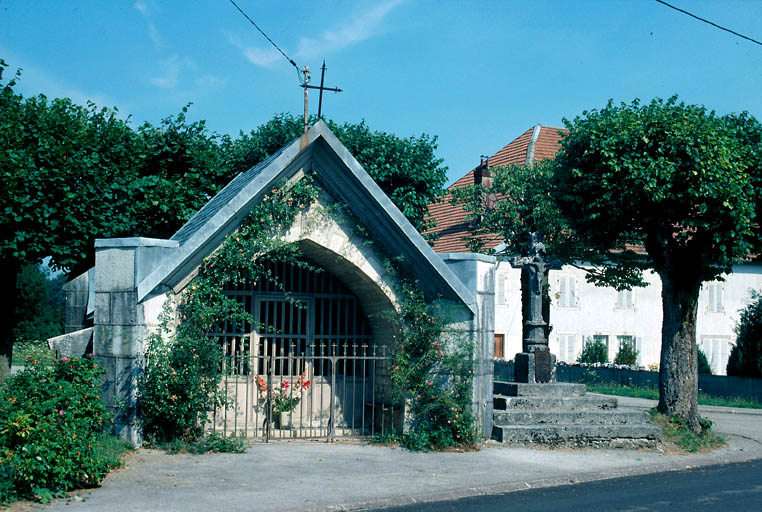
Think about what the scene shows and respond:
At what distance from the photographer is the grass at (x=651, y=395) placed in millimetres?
20031

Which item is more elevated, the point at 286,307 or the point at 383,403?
the point at 286,307

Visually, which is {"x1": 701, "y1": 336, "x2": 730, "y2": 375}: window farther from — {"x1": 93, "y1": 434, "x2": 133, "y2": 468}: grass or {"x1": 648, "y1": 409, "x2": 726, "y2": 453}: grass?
{"x1": 93, "y1": 434, "x2": 133, "y2": 468}: grass

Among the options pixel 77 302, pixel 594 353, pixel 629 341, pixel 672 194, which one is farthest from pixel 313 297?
pixel 629 341

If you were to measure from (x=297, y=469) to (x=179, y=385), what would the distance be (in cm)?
189

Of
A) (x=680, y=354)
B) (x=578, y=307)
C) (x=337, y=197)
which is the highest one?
(x=337, y=197)

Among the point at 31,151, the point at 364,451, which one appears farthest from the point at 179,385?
the point at 31,151

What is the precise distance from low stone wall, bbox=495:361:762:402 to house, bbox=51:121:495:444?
13105 millimetres

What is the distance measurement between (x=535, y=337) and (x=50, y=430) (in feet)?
26.4

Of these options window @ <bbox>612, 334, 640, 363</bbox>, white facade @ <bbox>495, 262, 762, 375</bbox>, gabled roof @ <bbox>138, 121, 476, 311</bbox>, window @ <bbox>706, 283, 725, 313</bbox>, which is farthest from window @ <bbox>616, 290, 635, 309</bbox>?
gabled roof @ <bbox>138, 121, 476, 311</bbox>

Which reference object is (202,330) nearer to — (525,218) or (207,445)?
(207,445)

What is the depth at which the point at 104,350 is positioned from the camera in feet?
31.7

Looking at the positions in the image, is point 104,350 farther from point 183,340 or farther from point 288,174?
point 288,174

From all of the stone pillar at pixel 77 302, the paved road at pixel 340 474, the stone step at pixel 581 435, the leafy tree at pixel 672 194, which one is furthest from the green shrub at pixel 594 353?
the stone pillar at pixel 77 302

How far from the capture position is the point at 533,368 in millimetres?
12367
